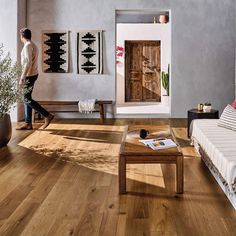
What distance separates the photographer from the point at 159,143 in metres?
3.20

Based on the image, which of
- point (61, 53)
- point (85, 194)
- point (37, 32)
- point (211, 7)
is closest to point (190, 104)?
point (211, 7)

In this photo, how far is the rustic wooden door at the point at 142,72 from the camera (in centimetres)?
1139

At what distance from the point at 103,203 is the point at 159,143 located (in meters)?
0.72

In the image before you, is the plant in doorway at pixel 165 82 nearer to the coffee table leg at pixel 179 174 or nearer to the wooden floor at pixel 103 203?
the wooden floor at pixel 103 203

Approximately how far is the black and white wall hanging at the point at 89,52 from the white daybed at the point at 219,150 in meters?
3.41

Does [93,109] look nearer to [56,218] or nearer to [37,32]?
[37,32]

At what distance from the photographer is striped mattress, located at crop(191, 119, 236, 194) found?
2.54 metres

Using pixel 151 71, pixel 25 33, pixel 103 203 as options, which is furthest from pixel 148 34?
pixel 103 203

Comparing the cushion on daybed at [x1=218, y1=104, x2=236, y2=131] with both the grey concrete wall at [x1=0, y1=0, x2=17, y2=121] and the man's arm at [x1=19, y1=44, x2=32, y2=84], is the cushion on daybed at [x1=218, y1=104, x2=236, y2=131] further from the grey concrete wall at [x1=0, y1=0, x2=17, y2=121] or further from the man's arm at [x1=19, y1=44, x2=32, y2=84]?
the grey concrete wall at [x1=0, y1=0, x2=17, y2=121]

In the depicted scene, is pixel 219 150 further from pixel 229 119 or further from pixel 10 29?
pixel 10 29

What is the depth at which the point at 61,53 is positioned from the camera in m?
7.48

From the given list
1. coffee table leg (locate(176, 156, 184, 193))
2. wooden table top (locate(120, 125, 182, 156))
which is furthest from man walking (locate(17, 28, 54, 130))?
coffee table leg (locate(176, 156, 184, 193))

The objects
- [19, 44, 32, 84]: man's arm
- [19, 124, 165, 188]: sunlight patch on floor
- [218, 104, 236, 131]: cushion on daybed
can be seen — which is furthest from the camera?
[19, 44, 32, 84]: man's arm

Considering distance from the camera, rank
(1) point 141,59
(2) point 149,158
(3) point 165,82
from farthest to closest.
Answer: (1) point 141,59 → (3) point 165,82 → (2) point 149,158
